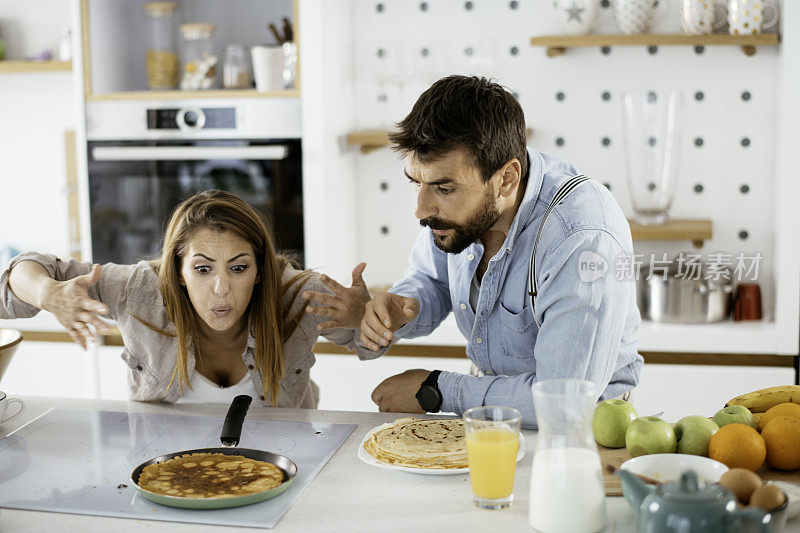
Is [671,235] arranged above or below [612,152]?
below

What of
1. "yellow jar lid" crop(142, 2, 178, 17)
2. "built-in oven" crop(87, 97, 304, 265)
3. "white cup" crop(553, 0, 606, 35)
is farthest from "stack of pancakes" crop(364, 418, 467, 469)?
"yellow jar lid" crop(142, 2, 178, 17)

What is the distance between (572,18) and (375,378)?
4.63ft

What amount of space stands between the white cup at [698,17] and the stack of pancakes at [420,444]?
6.10ft

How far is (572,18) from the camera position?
3012 mm

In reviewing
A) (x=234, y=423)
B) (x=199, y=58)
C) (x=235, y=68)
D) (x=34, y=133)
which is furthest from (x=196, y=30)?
(x=234, y=423)

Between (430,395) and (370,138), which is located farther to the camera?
(370,138)

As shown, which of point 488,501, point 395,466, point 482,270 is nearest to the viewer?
point 488,501

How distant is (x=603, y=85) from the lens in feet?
10.5

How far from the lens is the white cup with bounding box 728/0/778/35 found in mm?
2871

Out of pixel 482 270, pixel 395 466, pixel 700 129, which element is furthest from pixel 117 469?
pixel 700 129

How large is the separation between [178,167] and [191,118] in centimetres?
18

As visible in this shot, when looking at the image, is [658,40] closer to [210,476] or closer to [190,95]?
[190,95]

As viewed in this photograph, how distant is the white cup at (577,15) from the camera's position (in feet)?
9.84

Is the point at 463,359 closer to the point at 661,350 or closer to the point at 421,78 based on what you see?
the point at 661,350
